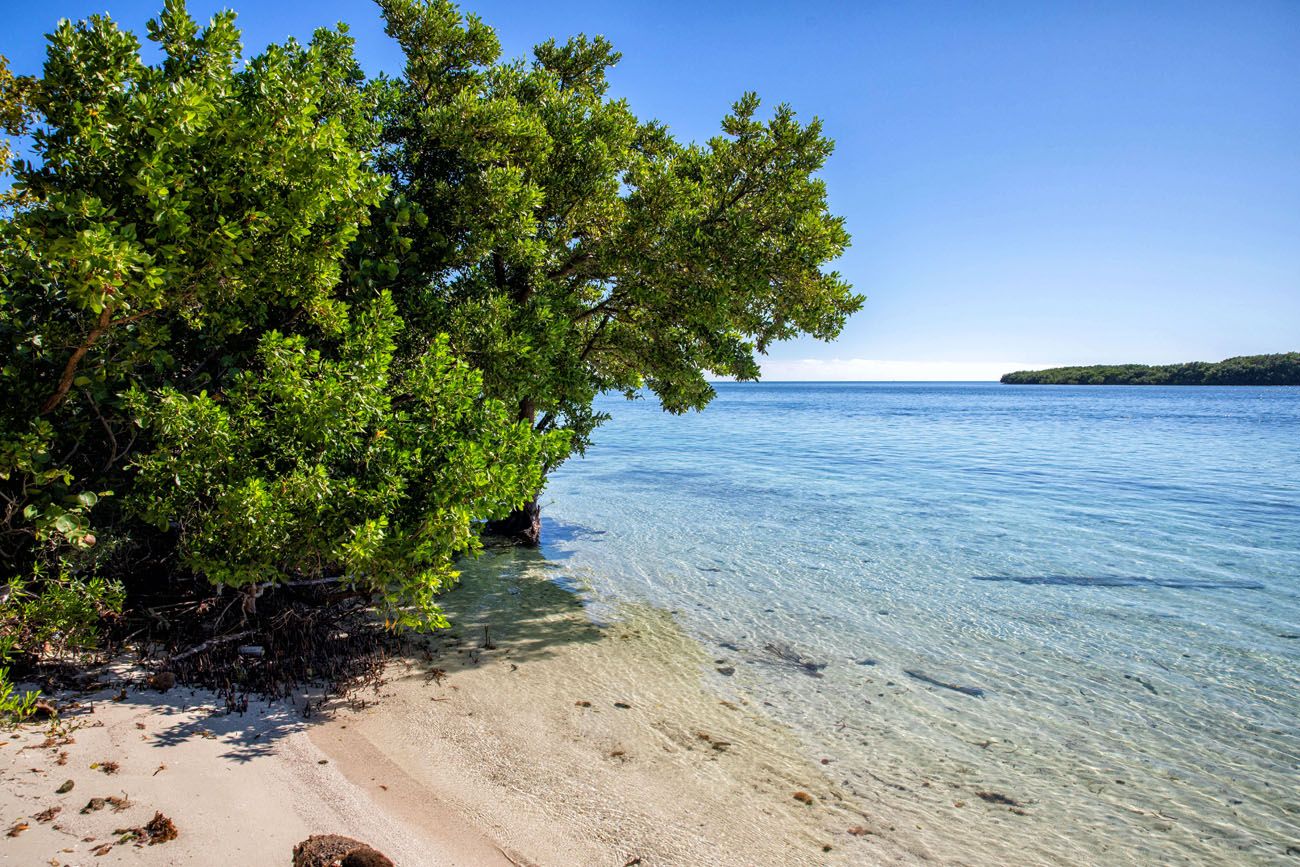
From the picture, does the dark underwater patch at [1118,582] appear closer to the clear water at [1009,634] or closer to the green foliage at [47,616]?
the clear water at [1009,634]

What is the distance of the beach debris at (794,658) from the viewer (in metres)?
8.90

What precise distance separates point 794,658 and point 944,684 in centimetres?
199

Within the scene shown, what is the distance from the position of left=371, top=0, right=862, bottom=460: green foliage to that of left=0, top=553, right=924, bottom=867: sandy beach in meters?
4.88

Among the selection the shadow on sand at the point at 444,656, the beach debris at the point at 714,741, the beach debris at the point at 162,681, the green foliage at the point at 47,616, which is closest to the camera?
the green foliage at the point at 47,616

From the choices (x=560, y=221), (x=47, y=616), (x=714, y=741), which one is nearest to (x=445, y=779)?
(x=714, y=741)

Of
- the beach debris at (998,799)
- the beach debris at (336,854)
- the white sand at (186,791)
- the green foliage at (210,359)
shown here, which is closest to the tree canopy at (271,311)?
the green foliage at (210,359)

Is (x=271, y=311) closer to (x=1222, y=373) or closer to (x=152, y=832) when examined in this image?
(x=152, y=832)

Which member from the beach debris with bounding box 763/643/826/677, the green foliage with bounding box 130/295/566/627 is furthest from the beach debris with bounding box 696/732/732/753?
the green foliage with bounding box 130/295/566/627

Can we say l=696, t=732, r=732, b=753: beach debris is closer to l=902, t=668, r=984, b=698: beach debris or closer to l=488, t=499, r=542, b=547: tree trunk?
l=902, t=668, r=984, b=698: beach debris

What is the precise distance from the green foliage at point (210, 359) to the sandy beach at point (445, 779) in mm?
1318

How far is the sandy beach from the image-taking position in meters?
4.45

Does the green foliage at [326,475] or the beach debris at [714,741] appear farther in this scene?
the beach debris at [714,741]

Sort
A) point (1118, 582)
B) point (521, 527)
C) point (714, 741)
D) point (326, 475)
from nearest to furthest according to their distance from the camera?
point (326, 475), point (714, 741), point (1118, 582), point (521, 527)

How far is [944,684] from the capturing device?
8602 millimetres
